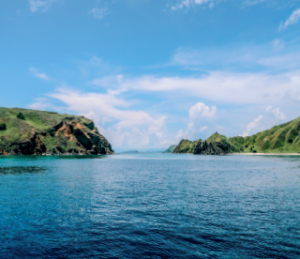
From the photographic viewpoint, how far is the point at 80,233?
21375 millimetres

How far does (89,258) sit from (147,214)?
12.1m

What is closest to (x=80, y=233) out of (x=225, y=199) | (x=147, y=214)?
(x=147, y=214)

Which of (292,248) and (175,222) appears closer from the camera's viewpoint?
(292,248)

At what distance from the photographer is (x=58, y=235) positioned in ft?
68.2

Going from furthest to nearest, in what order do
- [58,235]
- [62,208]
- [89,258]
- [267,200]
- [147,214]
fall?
[267,200], [62,208], [147,214], [58,235], [89,258]

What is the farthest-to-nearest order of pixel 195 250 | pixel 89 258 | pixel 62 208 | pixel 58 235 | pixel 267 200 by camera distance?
pixel 267 200 → pixel 62 208 → pixel 58 235 → pixel 195 250 → pixel 89 258

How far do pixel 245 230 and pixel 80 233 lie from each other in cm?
1660

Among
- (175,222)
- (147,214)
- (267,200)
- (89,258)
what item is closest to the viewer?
(89,258)

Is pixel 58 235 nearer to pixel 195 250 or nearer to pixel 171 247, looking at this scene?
pixel 171 247

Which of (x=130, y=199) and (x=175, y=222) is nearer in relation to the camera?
(x=175, y=222)

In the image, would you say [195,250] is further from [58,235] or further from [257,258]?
[58,235]

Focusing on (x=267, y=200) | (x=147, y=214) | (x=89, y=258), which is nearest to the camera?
(x=89, y=258)

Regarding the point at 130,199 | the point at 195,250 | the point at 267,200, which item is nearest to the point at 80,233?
the point at 195,250

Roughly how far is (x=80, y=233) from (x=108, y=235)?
115 inches
